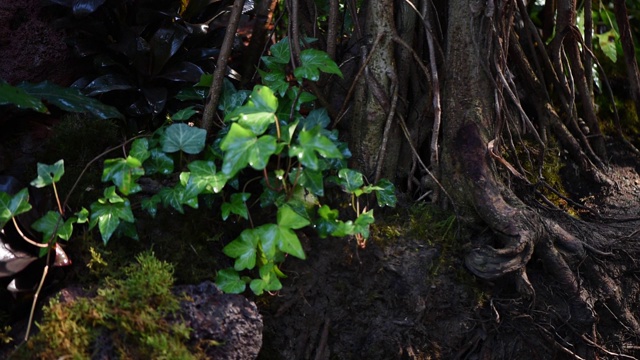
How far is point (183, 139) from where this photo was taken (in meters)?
2.76

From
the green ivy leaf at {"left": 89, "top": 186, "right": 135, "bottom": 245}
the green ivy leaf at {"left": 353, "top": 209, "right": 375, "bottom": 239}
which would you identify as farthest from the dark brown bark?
the green ivy leaf at {"left": 89, "top": 186, "right": 135, "bottom": 245}

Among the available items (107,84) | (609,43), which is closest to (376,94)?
(107,84)

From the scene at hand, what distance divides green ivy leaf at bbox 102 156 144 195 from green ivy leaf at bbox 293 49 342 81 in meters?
0.78

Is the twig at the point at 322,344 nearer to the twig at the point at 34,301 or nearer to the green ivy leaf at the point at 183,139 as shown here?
the green ivy leaf at the point at 183,139

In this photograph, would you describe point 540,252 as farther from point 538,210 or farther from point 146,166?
point 146,166

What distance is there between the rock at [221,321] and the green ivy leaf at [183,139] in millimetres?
570

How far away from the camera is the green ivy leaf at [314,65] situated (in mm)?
2828

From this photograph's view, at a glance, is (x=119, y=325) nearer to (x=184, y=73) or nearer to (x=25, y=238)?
(x=25, y=238)

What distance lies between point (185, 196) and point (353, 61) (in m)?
1.15

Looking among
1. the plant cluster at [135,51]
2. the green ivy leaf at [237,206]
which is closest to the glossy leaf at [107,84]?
the plant cluster at [135,51]

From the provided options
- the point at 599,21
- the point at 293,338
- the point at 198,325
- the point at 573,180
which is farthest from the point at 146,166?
the point at 599,21

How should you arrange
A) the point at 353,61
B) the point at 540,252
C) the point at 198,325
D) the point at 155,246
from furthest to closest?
1. the point at 353,61
2. the point at 540,252
3. the point at 155,246
4. the point at 198,325

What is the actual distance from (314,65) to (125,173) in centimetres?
93

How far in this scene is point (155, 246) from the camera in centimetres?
272
